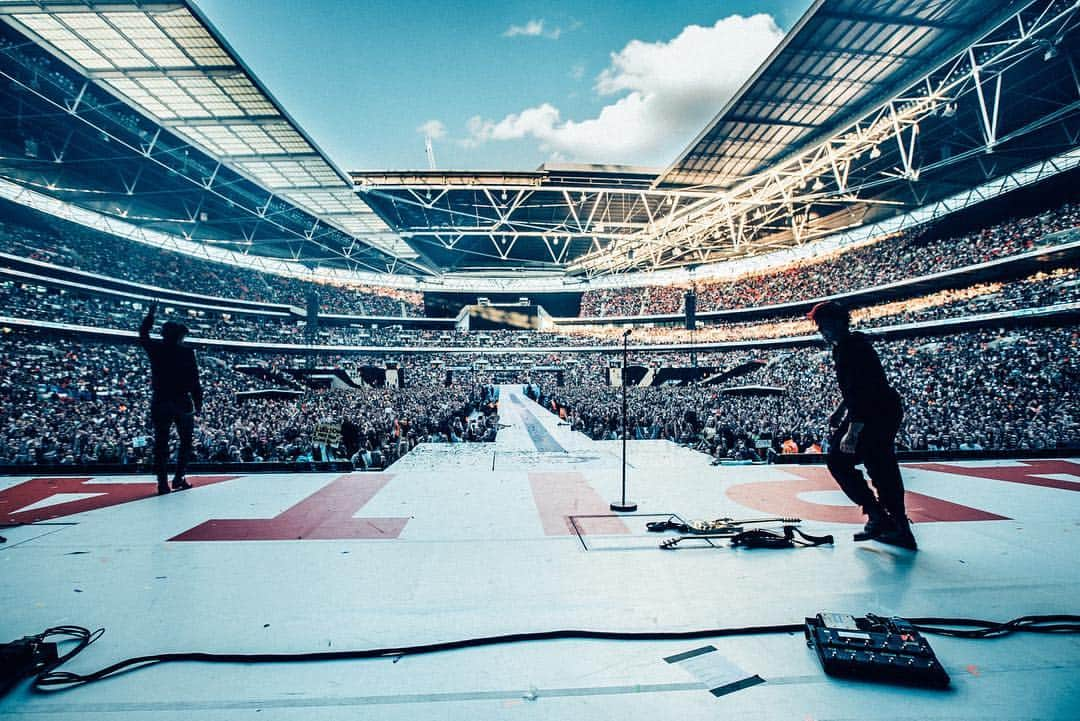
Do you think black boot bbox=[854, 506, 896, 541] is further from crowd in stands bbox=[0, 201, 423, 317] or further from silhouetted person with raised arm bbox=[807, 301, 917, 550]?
crowd in stands bbox=[0, 201, 423, 317]

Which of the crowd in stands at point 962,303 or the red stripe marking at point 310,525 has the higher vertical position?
the crowd in stands at point 962,303

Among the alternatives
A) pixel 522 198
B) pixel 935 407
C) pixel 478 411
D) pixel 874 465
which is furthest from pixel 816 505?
pixel 522 198

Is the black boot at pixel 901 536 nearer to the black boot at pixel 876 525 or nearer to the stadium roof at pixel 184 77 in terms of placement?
the black boot at pixel 876 525

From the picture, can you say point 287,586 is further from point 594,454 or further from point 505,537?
point 594,454

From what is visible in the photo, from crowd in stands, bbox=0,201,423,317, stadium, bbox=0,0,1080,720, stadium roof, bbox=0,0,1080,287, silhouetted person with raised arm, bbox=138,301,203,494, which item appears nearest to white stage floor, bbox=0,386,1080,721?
stadium, bbox=0,0,1080,720

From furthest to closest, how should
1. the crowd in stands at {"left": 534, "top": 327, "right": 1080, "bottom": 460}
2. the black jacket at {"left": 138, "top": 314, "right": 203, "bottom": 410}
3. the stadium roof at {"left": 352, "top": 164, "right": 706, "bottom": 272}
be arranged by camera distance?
1. the stadium roof at {"left": 352, "top": 164, "right": 706, "bottom": 272}
2. the crowd in stands at {"left": 534, "top": 327, "right": 1080, "bottom": 460}
3. the black jacket at {"left": 138, "top": 314, "right": 203, "bottom": 410}

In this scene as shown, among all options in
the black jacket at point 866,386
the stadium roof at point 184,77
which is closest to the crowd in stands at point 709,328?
the stadium roof at point 184,77
